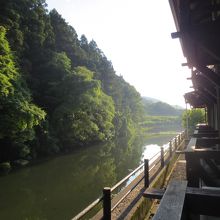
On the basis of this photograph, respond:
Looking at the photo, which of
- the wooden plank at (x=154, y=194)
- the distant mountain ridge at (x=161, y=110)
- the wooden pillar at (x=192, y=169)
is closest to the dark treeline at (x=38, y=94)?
the wooden pillar at (x=192, y=169)

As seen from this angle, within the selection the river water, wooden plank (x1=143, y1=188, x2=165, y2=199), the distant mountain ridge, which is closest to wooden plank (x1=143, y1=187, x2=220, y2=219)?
wooden plank (x1=143, y1=188, x2=165, y2=199)

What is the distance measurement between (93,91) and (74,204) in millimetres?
20983

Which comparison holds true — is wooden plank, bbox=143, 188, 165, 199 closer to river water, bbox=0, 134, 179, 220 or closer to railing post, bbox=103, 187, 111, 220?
railing post, bbox=103, 187, 111, 220

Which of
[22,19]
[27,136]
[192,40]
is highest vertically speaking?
[22,19]

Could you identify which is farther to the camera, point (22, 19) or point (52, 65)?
point (52, 65)

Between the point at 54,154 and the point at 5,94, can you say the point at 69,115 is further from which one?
the point at 5,94

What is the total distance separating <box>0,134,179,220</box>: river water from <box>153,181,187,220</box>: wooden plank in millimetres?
9142

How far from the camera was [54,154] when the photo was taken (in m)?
29.0

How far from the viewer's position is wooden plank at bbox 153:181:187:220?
1.79m

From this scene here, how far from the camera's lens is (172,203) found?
2.02m

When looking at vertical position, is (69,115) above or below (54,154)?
above

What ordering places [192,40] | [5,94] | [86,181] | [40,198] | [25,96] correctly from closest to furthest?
[192,40], [40,198], [86,181], [5,94], [25,96]

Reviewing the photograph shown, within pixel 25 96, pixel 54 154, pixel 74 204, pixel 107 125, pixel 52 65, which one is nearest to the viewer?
pixel 74 204

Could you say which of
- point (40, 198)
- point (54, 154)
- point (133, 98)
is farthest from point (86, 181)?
point (133, 98)
